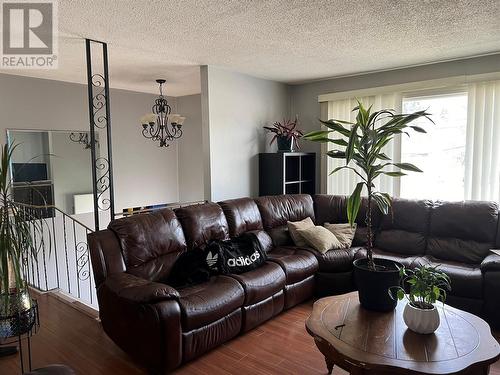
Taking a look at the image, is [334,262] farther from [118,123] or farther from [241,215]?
[118,123]

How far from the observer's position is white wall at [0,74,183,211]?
4.19 m

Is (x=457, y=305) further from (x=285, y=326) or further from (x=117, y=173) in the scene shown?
(x=117, y=173)

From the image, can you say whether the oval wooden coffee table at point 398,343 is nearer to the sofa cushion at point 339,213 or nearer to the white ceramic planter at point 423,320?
the white ceramic planter at point 423,320

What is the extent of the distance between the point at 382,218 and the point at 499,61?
201 cm

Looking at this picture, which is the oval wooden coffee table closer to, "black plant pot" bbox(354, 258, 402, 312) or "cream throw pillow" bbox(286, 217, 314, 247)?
"black plant pot" bbox(354, 258, 402, 312)

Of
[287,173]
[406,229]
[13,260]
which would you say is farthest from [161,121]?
[406,229]

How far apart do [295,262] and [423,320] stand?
1596mm

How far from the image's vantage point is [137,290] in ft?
7.63

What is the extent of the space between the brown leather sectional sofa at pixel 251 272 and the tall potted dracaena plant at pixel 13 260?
0.51m

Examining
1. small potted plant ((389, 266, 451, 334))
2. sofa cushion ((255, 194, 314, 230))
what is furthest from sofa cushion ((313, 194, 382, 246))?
small potted plant ((389, 266, 451, 334))

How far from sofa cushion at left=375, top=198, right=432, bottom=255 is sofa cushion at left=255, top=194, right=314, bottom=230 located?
34.8 inches

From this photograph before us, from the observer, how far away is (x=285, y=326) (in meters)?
3.02

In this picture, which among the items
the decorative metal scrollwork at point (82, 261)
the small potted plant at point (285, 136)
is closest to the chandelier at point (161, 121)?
the small potted plant at point (285, 136)

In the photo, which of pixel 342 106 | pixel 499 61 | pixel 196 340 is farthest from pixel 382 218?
pixel 196 340
